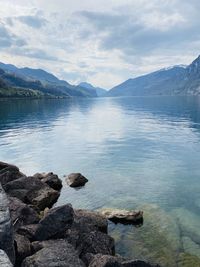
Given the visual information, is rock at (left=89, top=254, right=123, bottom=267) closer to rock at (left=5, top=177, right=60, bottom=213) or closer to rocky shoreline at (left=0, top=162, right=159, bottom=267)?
rocky shoreline at (left=0, top=162, right=159, bottom=267)

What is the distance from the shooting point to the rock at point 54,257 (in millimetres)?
21125

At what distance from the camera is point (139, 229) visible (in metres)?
33.9

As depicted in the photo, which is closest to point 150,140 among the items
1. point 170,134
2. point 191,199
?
point 170,134

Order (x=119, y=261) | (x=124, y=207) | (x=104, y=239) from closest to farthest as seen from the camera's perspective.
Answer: (x=119, y=261) → (x=104, y=239) → (x=124, y=207)

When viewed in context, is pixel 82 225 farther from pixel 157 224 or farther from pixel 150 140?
pixel 150 140

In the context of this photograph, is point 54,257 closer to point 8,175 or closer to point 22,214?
point 22,214

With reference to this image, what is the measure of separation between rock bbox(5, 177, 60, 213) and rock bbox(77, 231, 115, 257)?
13234mm

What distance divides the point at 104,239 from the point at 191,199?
63.5ft

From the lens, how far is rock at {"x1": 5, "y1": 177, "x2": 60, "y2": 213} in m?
39.5

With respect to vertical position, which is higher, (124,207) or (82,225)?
(82,225)

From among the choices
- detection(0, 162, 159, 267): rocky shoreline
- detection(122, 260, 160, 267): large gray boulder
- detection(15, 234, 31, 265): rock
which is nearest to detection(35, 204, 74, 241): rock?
detection(0, 162, 159, 267): rocky shoreline

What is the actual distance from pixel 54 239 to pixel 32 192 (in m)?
15.5

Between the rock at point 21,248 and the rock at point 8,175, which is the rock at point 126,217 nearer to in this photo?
the rock at point 21,248

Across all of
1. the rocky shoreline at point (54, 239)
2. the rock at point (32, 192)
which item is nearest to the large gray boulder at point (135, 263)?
the rocky shoreline at point (54, 239)
